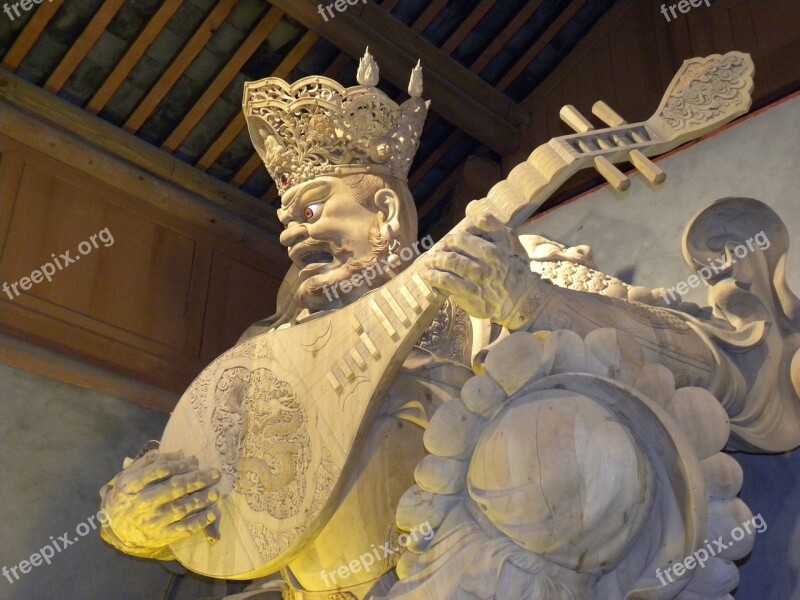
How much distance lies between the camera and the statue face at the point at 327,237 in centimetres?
241

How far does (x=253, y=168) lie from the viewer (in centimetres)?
421

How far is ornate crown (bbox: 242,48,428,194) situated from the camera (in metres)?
2.54

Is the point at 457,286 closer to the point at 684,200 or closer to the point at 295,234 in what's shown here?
the point at 295,234

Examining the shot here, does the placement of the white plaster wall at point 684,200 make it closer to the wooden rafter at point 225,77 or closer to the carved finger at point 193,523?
the wooden rafter at point 225,77

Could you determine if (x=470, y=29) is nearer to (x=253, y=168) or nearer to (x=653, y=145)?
(x=253, y=168)

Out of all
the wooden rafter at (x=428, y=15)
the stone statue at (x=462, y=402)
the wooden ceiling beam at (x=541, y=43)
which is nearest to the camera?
the stone statue at (x=462, y=402)

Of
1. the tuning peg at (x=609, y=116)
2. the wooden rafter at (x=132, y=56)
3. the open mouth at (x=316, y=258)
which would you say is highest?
the tuning peg at (x=609, y=116)

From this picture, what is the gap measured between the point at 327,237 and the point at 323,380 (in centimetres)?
47

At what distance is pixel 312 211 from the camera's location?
2.49m

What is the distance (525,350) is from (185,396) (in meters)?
0.86

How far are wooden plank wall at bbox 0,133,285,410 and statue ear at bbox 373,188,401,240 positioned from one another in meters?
1.56

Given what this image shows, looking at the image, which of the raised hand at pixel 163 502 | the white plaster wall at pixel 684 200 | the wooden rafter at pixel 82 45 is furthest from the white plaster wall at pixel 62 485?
the white plaster wall at pixel 684 200

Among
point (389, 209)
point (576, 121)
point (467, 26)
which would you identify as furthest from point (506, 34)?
point (576, 121)

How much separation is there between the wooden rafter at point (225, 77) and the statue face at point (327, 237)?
4.71 ft
